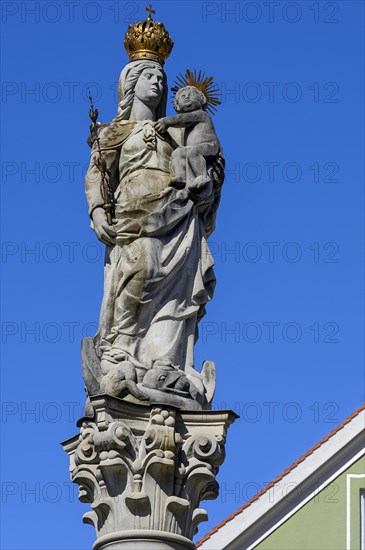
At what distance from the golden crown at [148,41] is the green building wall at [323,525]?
18576 mm

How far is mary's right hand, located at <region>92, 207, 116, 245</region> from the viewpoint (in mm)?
15938

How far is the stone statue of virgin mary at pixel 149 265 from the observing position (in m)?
15.4

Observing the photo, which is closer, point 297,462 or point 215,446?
point 215,446

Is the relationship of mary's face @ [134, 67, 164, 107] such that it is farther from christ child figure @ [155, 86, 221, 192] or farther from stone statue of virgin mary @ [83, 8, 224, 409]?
christ child figure @ [155, 86, 221, 192]

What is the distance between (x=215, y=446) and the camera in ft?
49.4

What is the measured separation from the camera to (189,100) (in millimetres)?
16391

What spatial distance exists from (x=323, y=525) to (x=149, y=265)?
19520 millimetres

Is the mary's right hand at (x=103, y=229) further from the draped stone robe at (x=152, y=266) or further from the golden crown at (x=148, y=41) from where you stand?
the golden crown at (x=148, y=41)

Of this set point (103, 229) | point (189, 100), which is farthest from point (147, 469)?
point (189, 100)

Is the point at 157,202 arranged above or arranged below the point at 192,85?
below

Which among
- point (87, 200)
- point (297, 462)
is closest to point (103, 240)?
point (87, 200)

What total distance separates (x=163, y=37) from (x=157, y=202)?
1651 millimetres

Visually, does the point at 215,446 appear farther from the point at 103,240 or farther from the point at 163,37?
the point at 163,37

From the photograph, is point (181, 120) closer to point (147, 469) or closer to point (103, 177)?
point (103, 177)
